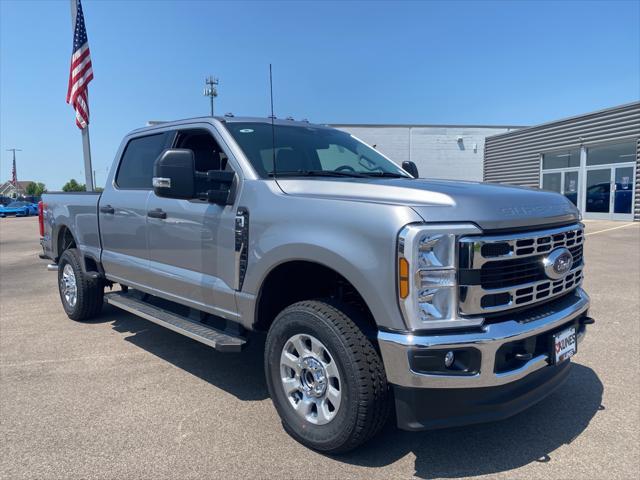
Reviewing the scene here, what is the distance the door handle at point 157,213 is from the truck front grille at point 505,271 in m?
2.59

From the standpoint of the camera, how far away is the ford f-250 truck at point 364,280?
2443mm

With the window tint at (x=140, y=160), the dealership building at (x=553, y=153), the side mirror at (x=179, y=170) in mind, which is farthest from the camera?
the dealership building at (x=553, y=153)

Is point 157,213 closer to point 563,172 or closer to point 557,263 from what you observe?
point 557,263

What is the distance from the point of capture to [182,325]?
390 cm

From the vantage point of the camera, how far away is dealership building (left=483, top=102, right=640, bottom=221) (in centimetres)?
1903

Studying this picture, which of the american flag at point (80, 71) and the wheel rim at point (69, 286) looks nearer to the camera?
the wheel rim at point (69, 286)

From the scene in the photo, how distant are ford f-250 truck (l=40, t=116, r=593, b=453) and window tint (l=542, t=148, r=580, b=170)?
20537 mm

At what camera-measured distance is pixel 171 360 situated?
4555mm

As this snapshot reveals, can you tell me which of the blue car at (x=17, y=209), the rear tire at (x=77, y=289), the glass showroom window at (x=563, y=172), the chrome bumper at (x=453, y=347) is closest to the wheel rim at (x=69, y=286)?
the rear tire at (x=77, y=289)

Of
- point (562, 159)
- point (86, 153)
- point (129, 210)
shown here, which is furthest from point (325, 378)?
point (562, 159)

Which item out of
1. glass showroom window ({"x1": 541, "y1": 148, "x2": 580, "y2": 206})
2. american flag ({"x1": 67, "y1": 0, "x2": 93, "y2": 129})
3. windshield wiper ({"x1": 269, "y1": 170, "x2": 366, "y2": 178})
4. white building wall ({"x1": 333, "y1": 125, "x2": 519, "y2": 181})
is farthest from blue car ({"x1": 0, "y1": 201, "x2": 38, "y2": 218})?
windshield wiper ({"x1": 269, "y1": 170, "x2": 366, "y2": 178})

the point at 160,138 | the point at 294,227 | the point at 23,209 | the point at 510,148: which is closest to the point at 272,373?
the point at 294,227

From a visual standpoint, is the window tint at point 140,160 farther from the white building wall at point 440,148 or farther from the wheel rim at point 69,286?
the white building wall at point 440,148

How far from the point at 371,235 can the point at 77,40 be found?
35.8 ft
